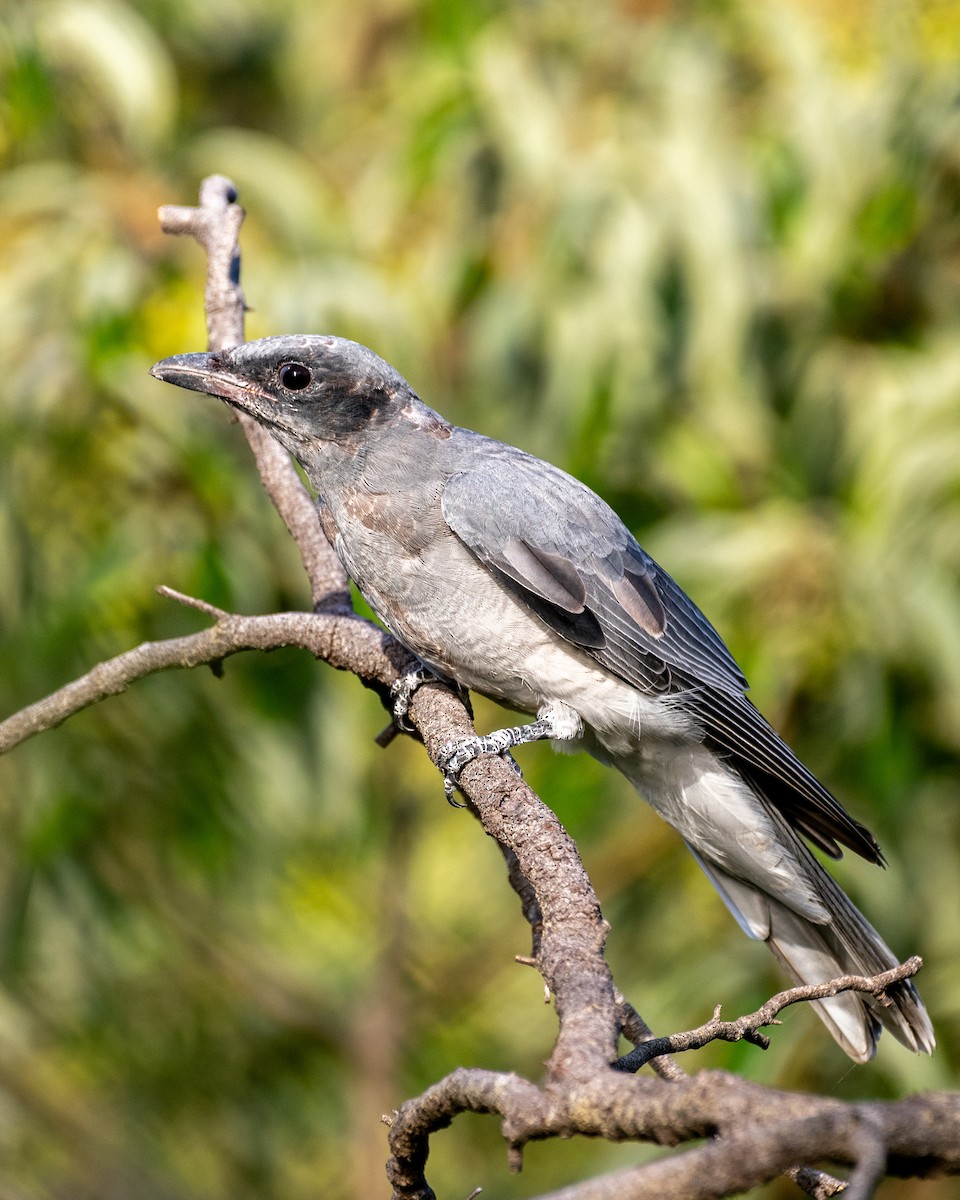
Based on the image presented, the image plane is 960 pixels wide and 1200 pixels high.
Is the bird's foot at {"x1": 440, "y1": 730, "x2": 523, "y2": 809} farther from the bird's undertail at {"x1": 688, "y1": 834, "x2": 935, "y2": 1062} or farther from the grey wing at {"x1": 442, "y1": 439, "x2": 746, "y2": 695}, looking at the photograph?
the bird's undertail at {"x1": 688, "y1": 834, "x2": 935, "y2": 1062}

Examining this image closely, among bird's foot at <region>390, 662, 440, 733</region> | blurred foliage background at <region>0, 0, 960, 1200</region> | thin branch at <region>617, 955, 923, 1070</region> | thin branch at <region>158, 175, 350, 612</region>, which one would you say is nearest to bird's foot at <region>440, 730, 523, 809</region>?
bird's foot at <region>390, 662, 440, 733</region>

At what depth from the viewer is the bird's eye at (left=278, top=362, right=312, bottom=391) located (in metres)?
3.43

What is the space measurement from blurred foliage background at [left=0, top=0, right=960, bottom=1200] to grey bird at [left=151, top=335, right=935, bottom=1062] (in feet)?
1.96

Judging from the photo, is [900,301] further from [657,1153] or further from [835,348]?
[657,1153]

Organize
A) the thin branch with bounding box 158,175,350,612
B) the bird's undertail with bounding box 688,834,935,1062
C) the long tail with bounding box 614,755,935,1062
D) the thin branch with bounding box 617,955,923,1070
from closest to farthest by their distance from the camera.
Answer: the thin branch with bounding box 617,955,923,1070, the bird's undertail with bounding box 688,834,935,1062, the long tail with bounding box 614,755,935,1062, the thin branch with bounding box 158,175,350,612

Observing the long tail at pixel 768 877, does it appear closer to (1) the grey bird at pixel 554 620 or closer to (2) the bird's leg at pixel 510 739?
(1) the grey bird at pixel 554 620

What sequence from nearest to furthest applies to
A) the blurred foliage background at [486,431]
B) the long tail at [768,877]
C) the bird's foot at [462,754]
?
1. the bird's foot at [462,754]
2. the long tail at [768,877]
3. the blurred foliage background at [486,431]

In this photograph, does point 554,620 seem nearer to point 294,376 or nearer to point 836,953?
point 294,376

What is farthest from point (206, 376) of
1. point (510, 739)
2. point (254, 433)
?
point (510, 739)

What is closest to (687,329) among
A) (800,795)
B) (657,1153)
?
(800,795)

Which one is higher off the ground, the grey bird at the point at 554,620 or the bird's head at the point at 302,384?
the bird's head at the point at 302,384

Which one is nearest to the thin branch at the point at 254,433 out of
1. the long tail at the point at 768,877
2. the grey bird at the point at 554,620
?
the grey bird at the point at 554,620

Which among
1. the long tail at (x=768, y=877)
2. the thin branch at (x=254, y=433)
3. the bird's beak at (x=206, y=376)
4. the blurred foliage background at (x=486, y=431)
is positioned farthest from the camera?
the blurred foliage background at (x=486, y=431)

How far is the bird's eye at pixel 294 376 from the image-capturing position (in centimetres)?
343
